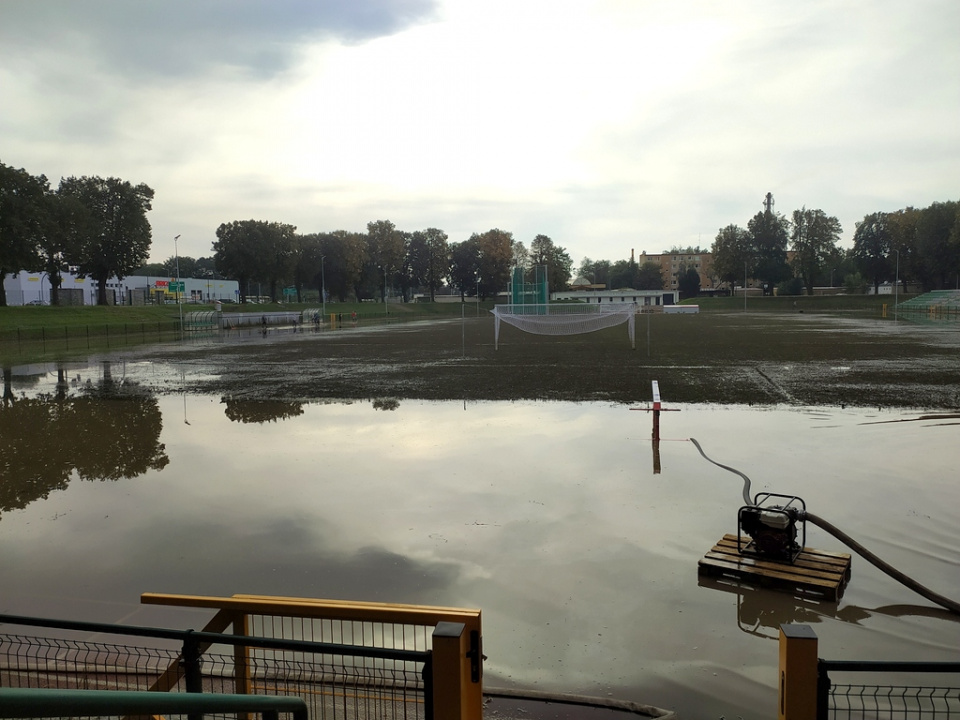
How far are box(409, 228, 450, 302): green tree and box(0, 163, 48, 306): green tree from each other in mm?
71734

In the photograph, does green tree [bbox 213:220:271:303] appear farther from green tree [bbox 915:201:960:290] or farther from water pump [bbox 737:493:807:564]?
green tree [bbox 915:201:960:290]

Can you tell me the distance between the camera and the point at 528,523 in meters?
8.29

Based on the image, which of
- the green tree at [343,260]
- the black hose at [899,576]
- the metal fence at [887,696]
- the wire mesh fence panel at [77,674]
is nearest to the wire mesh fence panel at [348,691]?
the wire mesh fence panel at [77,674]

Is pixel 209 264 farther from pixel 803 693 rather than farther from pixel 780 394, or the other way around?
pixel 803 693

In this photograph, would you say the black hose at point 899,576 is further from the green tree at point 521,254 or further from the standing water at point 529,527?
the green tree at point 521,254

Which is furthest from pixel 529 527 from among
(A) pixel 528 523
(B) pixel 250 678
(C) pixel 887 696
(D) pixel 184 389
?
(D) pixel 184 389

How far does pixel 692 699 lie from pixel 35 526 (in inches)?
306

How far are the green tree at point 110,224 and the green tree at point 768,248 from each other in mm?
91882

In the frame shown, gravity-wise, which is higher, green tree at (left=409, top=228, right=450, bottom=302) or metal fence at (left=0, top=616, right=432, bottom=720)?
green tree at (left=409, top=228, right=450, bottom=302)

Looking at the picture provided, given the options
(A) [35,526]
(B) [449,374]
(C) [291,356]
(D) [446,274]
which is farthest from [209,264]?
(A) [35,526]

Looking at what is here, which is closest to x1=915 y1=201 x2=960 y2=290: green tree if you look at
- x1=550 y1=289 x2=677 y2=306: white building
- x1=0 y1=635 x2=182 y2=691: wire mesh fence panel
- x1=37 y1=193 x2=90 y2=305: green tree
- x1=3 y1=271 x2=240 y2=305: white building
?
x1=550 y1=289 x2=677 y2=306: white building

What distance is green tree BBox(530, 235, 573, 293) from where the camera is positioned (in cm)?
Answer: 13638

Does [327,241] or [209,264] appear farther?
[209,264]

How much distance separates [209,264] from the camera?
172m
